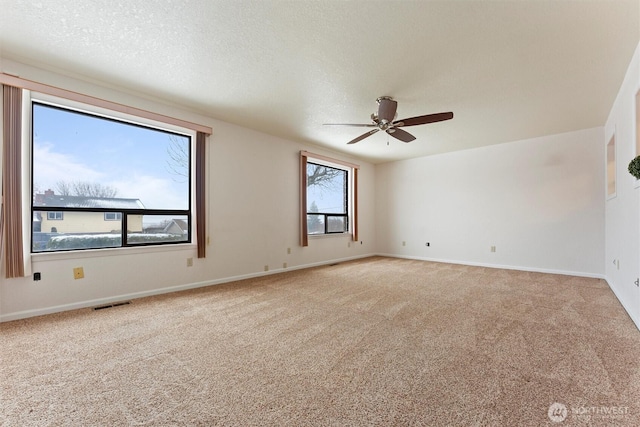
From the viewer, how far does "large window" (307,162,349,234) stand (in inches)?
234

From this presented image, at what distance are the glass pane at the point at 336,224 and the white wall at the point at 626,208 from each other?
460cm

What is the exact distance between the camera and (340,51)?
2480mm

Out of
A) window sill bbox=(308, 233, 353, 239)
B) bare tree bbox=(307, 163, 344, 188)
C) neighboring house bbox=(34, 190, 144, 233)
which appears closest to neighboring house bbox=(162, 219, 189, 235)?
neighboring house bbox=(34, 190, 144, 233)

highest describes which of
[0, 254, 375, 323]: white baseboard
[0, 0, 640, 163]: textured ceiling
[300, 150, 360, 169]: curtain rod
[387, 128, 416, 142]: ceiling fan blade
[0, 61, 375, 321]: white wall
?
[0, 0, 640, 163]: textured ceiling

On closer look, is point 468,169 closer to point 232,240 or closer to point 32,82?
point 232,240

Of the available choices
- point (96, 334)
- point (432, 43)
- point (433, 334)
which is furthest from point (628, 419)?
point (96, 334)

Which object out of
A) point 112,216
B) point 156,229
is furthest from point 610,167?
point 112,216

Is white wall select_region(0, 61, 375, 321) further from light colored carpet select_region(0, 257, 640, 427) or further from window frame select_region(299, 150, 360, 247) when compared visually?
light colored carpet select_region(0, 257, 640, 427)

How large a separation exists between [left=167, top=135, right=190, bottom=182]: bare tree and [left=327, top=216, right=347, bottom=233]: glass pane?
10.8 ft

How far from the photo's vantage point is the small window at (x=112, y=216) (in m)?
3.31

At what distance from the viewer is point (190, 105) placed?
3738 millimetres

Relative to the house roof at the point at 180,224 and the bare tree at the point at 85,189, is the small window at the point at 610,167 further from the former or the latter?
the bare tree at the point at 85,189

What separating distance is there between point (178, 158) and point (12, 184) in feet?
5.61

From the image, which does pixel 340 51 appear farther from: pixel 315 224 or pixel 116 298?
pixel 315 224
